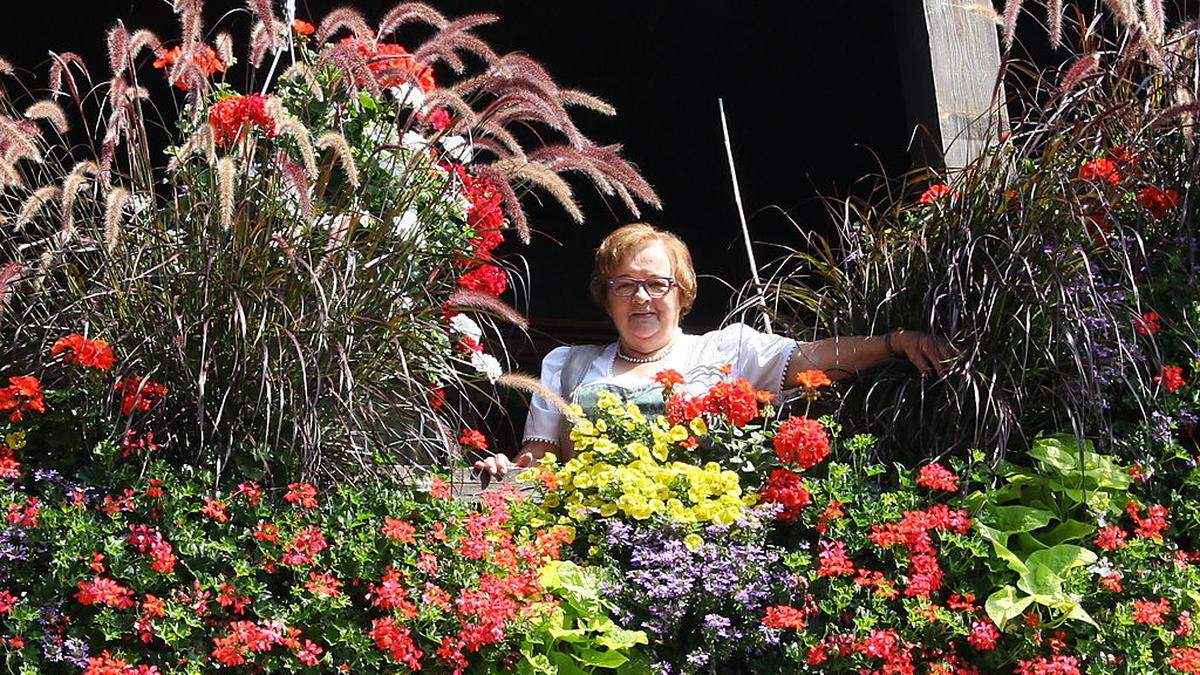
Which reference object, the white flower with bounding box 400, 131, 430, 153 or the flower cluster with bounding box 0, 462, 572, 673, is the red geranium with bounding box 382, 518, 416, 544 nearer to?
the flower cluster with bounding box 0, 462, 572, 673

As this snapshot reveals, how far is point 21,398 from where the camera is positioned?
2572mm

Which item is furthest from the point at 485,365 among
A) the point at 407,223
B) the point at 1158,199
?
the point at 1158,199

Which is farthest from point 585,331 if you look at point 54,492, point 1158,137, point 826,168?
point 54,492

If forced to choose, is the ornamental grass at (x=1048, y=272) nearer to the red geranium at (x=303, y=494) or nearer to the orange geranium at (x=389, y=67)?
the orange geranium at (x=389, y=67)

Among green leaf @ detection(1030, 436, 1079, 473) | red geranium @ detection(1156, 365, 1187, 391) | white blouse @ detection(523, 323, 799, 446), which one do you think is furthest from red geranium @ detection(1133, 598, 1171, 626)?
white blouse @ detection(523, 323, 799, 446)

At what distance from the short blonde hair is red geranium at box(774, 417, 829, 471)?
941 millimetres

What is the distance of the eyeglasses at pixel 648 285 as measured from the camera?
363 cm

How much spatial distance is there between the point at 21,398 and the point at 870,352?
179 cm

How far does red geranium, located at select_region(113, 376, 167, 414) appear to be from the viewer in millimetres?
2541

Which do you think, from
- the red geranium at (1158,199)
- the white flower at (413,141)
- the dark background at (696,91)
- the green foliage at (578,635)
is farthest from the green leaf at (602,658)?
the dark background at (696,91)

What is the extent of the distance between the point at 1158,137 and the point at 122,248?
2.32 meters

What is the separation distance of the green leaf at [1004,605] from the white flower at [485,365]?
1.16 m

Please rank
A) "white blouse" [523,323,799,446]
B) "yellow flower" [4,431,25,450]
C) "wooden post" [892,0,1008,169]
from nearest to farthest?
"yellow flower" [4,431,25,450]
"white blouse" [523,323,799,446]
"wooden post" [892,0,1008,169]

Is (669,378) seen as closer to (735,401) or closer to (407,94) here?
(735,401)
